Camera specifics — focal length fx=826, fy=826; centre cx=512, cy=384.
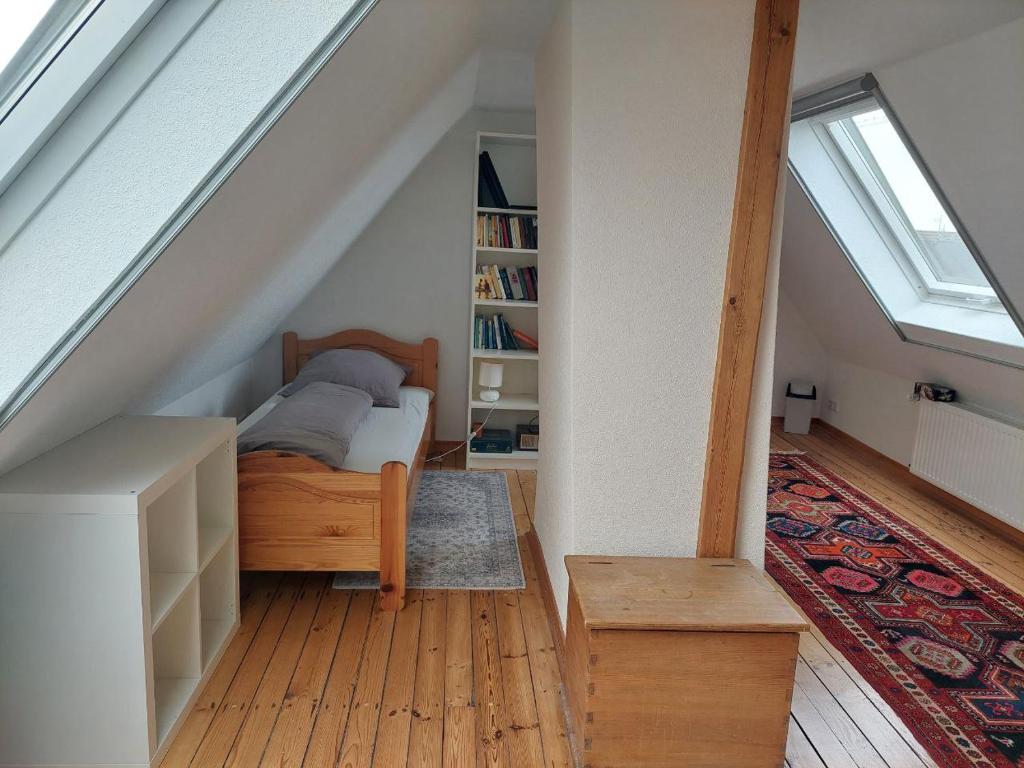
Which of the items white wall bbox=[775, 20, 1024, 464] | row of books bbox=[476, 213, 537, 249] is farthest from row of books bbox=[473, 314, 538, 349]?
white wall bbox=[775, 20, 1024, 464]

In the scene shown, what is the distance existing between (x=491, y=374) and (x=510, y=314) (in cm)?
50

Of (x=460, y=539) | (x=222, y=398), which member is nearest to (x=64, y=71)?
(x=460, y=539)

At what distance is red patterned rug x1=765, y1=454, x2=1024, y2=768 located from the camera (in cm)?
244

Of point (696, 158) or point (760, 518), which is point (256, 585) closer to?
point (760, 518)

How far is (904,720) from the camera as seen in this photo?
8.02ft

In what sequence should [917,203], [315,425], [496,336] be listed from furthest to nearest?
[496,336] → [917,203] → [315,425]

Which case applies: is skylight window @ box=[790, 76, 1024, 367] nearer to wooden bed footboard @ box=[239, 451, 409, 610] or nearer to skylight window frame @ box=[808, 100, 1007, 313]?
skylight window frame @ box=[808, 100, 1007, 313]

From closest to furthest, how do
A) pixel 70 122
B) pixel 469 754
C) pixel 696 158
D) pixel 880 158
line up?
pixel 70 122, pixel 469 754, pixel 696 158, pixel 880 158

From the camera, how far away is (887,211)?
433cm

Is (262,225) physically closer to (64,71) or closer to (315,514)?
(64,71)

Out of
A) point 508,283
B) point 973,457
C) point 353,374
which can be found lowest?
point 973,457

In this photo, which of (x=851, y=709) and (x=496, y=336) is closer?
(x=851, y=709)

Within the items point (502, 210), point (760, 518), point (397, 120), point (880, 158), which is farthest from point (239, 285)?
point (880, 158)

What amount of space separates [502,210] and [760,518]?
2.74 meters
